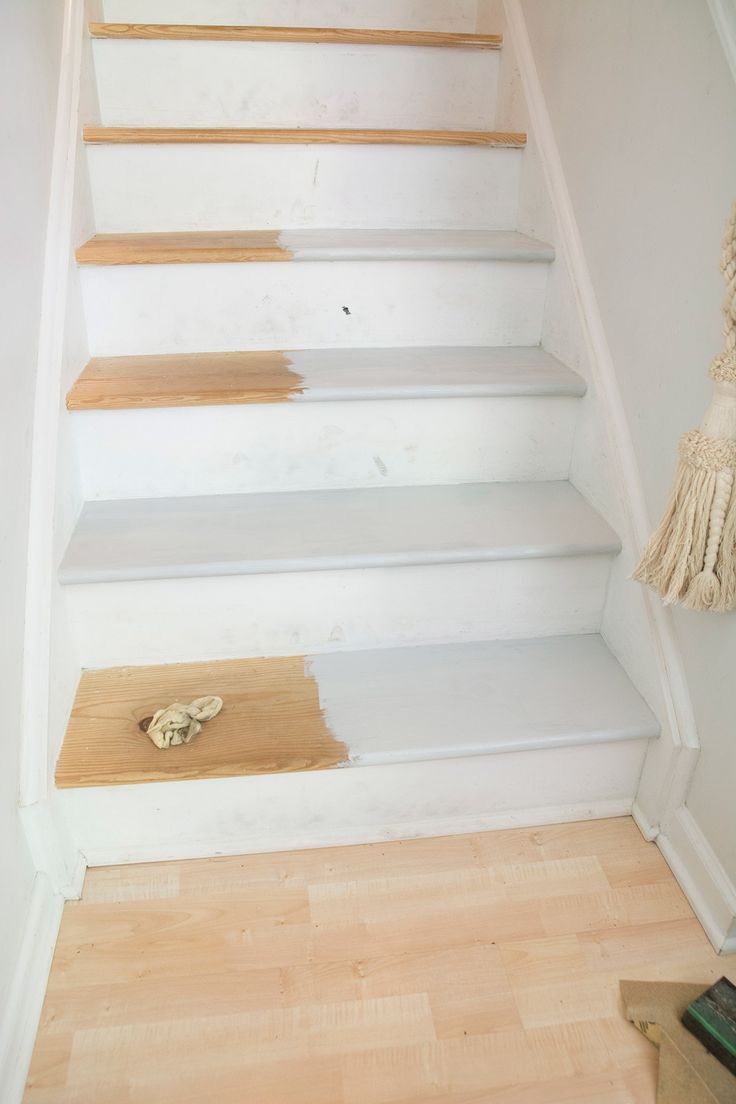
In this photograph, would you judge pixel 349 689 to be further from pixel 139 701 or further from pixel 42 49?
pixel 42 49

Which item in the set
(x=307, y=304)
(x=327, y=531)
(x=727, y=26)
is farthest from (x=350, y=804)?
(x=727, y=26)

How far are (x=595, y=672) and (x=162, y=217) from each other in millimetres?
1238

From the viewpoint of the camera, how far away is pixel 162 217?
63.9 inches

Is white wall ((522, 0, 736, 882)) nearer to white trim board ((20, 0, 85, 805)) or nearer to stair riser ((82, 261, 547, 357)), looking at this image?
stair riser ((82, 261, 547, 357))

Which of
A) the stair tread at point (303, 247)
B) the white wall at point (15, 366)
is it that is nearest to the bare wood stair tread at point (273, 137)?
the stair tread at point (303, 247)

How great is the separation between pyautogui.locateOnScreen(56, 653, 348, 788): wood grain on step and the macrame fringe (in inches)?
21.6

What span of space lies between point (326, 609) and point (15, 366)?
1.99 ft

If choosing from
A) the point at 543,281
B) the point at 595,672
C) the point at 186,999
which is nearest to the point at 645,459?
the point at 595,672

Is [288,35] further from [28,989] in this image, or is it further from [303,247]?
[28,989]

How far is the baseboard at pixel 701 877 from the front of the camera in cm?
113

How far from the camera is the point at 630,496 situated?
1.34m

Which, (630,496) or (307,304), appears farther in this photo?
(307,304)

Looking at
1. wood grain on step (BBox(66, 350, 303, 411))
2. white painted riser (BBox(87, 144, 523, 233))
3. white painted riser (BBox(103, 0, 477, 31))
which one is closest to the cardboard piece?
wood grain on step (BBox(66, 350, 303, 411))

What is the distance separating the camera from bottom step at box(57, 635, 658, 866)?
3.91 ft
